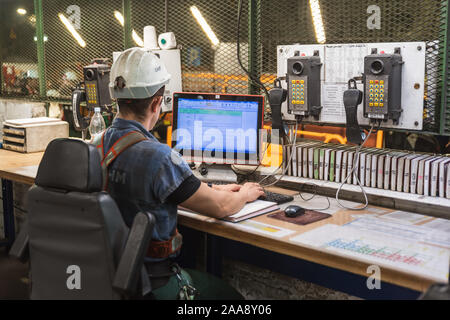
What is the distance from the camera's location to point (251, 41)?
3.23 m

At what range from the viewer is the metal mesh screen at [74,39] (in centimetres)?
434

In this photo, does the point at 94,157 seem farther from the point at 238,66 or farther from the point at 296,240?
the point at 238,66

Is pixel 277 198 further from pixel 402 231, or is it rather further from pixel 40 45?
pixel 40 45

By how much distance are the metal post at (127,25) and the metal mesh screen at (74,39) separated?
20cm

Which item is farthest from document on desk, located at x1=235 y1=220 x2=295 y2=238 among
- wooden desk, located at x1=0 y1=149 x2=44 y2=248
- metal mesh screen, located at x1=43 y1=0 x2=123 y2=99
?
metal mesh screen, located at x1=43 y1=0 x2=123 y2=99

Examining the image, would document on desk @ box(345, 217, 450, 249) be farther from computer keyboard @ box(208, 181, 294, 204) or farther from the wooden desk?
the wooden desk

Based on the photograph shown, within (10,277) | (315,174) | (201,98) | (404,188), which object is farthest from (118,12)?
(404,188)

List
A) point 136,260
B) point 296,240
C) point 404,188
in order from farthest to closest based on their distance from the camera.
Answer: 1. point 404,188
2. point 296,240
3. point 136,260

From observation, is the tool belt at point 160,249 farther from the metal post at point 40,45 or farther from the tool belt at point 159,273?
the metal post at point 40,45

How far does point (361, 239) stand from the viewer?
6.37 ft

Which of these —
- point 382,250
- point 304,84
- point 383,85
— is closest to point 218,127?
point 304,84

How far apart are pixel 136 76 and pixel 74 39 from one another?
111 inches

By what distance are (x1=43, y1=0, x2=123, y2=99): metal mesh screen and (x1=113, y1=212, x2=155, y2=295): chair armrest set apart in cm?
286

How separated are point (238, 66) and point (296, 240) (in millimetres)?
1782
